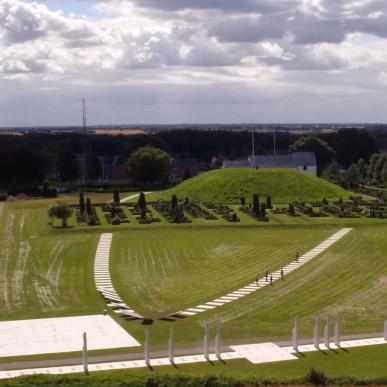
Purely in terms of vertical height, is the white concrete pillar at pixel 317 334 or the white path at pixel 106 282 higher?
the white concrete pillar at pixel 317 334

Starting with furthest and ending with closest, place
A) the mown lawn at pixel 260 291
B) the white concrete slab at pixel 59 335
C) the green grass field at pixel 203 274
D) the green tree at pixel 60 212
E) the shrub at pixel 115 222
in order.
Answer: the shrub at pixel 115 222
the green tree at pixel 60 212
the green grass field at pixel 203 274
the mown lawn at pixel 260 291
the white concrete slab at pixel 59 335

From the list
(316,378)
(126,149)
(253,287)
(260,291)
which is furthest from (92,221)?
(126,149)

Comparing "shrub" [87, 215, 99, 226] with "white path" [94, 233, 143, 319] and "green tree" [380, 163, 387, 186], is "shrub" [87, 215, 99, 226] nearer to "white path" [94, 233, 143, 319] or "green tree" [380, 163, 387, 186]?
"white path" [94, 233, 143, 319]

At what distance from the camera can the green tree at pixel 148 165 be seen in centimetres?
10225

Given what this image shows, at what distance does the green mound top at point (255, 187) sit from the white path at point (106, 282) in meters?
26.5

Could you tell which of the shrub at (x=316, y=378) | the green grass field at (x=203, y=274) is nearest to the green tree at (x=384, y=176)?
the green grass field at (x=203, y=274)

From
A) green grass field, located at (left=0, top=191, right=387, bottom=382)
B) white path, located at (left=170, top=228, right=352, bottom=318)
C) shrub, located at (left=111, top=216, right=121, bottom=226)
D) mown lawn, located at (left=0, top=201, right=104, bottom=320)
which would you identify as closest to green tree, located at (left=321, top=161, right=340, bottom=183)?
green grass field, located at (left=0, top=191, right=387, bottom=382)

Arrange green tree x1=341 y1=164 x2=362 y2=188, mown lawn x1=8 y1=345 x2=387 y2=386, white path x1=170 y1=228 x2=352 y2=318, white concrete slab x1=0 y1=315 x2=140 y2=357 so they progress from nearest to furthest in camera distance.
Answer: mown lawn x1=8 y1=345 x2=387 y2=386
white concrete slab x1=0 y1=315 x2=140 y2=357
white path x1=170 y1=228 x2=352 y2=318
green tree x1=341 y1=164 x2=362 y2=188

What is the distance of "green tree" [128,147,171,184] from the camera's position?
102250 mm

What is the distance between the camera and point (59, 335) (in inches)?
1199

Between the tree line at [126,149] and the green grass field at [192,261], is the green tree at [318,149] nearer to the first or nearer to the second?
the tree line at [126,149]

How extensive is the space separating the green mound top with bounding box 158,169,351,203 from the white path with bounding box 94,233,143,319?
26.5 metres

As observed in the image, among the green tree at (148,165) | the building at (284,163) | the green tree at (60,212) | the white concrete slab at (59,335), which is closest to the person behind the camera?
the white concrete slab at (59,335)

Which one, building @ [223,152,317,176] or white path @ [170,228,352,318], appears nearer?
white path @ [170,228,352,318]
